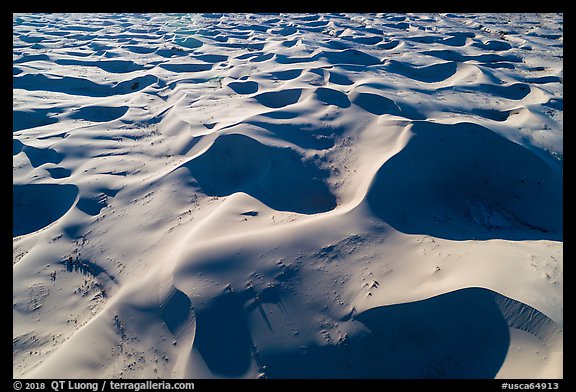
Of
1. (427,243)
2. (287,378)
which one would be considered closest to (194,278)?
(287,378)

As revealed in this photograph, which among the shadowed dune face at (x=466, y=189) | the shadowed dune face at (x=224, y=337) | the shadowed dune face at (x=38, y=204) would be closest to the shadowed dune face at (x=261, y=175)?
the shadowed dune face at (x=466, y=189)

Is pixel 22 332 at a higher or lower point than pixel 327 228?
lower

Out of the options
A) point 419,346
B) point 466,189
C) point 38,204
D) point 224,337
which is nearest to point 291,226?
point 224,337

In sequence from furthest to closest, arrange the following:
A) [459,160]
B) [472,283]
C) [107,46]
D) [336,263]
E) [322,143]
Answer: [107,46]
[322,143]
[459,160]
[336,263]
[472,283]

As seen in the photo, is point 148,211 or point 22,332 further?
point 148,211

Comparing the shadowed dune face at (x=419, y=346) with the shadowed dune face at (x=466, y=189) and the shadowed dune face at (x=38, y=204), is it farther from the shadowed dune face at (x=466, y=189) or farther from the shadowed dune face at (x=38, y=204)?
Result: the shadowed dune face at (x=38, y=204)

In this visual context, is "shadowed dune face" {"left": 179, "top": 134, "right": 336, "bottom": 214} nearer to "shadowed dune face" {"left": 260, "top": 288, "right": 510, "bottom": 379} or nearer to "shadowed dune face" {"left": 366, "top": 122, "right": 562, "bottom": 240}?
"shadowed dune face" {"left": 366, "top": 122, "right": 562, "bottom": 240}

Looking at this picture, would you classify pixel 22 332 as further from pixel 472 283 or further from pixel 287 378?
pixel 472 283
